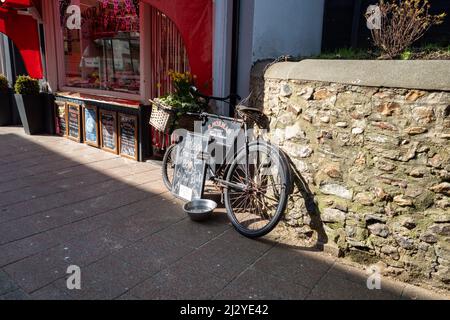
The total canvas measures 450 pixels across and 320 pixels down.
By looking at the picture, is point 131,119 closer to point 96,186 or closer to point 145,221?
point 96,186

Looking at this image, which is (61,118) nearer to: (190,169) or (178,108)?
(178,108)

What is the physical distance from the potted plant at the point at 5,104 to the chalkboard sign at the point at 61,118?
1.76 meters

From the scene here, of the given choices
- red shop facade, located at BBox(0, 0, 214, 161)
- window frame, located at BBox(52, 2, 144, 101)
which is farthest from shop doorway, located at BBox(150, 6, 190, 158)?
window frame, located at BBox(52, 2, 144, 101)

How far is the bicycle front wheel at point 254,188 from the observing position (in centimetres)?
369

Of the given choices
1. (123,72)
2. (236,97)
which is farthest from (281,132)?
(123,72)

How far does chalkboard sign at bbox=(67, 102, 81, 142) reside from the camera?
6.89 metres

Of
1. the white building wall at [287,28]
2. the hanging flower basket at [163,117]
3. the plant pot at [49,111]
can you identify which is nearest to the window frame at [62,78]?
the plant pot at [49,111]

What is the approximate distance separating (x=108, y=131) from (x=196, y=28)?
2679mm

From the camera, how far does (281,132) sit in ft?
12.2

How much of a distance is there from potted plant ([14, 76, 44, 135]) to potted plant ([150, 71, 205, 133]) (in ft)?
13.3

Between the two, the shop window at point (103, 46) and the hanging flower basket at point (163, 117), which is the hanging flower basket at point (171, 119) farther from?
the shop window at point (103, 46)

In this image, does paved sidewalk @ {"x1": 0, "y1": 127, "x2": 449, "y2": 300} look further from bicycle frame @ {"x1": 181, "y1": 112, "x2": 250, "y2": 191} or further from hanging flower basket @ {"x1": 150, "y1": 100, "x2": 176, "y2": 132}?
hanging flower basket @ {"x1": 150, "y1": 100, "x2": 176, "y2": 132}

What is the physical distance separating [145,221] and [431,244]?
2600 mm

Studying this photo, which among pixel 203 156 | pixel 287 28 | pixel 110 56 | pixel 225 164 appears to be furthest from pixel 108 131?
pixel 287 28
